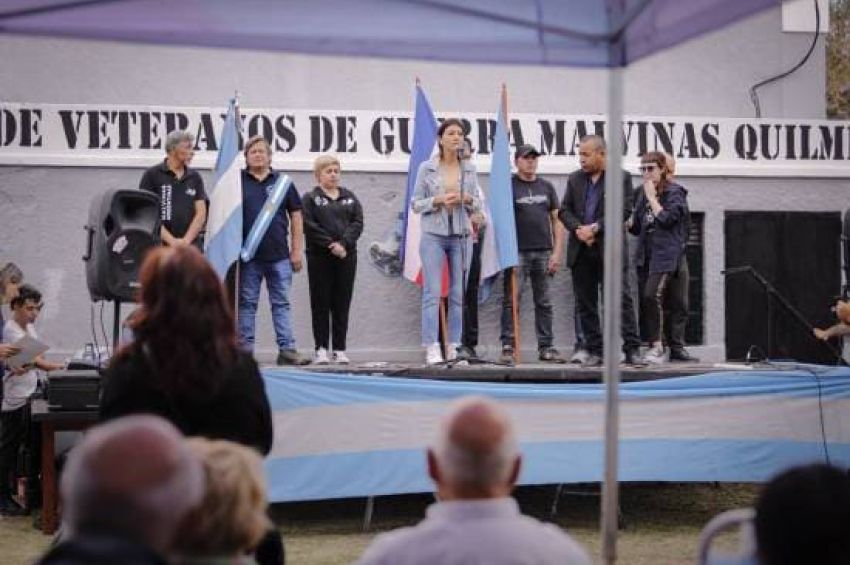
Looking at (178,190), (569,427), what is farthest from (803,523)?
(178,190)


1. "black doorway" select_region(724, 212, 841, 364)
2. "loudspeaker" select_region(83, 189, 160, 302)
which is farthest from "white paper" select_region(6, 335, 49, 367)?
"black doorway" select_region(724, 212, 841, 364)

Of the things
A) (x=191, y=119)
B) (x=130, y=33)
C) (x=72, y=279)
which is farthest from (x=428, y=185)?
(x=130, y=33)

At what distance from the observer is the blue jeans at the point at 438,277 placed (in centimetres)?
1199

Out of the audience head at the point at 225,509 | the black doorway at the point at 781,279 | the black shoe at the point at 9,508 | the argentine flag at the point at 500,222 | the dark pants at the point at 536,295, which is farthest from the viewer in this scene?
the black doorway at the point at 781,279

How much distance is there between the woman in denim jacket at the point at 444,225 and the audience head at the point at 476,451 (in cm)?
814

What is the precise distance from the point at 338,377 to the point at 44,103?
5052 mm

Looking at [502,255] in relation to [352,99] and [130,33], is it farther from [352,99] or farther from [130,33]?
[130,33]

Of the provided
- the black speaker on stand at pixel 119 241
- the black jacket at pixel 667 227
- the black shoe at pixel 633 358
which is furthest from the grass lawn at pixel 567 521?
the black jacket at pixel 667 227

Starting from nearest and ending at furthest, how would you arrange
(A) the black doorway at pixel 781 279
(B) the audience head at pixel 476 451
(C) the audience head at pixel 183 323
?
(B) the audience head at pixel 476 451
(C) the audience head at pixel 183 323
(A) the black doorway at pixel 781 279

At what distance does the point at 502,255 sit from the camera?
1257 centimetres

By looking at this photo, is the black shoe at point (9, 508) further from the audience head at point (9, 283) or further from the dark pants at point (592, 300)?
the dark pants at point (592, 300)

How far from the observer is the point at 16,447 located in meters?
10.9

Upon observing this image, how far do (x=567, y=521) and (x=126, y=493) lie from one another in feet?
27.3

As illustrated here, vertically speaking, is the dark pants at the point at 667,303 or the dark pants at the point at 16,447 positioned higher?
the dark pants at the point at 667,303
